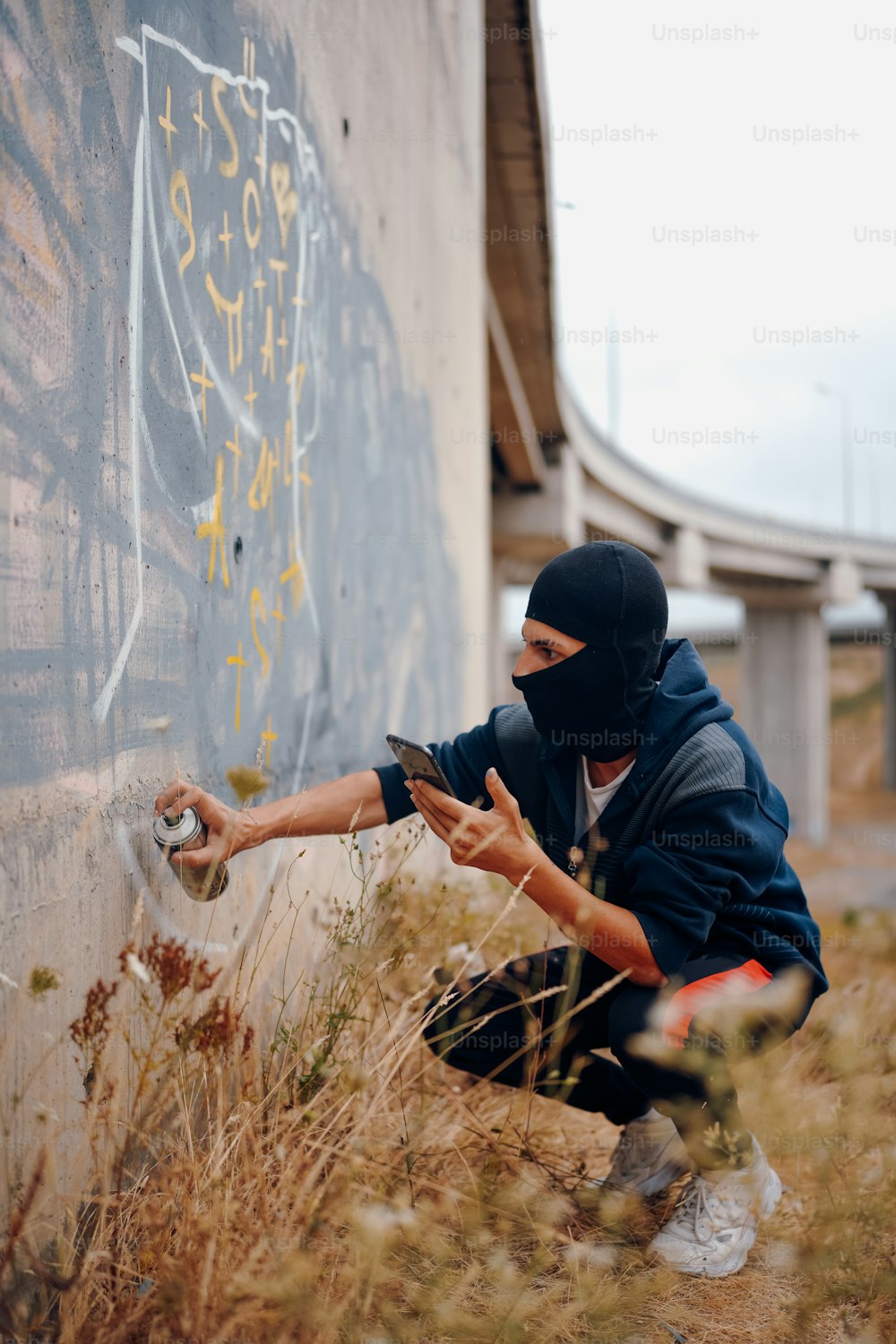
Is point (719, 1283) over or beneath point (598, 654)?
beneath

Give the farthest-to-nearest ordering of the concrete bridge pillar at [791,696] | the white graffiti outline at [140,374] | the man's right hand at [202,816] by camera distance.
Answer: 1. the concrete bridge pillar at [791,696]
2. the man's right hand at [202,816]
3. the white graffiti outline at [140,374]

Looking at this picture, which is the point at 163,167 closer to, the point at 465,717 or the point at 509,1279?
the point at 509,1279

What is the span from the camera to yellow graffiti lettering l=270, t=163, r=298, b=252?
364cm

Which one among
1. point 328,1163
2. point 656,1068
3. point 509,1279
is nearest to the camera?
point 509,1279

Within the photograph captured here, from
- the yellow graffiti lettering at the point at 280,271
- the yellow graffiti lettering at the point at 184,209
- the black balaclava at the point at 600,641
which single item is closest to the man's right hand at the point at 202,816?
the black balaclava at the point at 600,641

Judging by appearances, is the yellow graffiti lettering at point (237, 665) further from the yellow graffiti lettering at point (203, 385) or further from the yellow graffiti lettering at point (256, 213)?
the yellow graffiti lettering at point (256, 213)

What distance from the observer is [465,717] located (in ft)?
29.9

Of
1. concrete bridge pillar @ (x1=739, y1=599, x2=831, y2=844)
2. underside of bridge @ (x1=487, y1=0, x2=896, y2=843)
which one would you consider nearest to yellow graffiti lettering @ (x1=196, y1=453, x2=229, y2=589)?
underside of bridge @ (x1=487, y1=0, x2=896, y2=843)

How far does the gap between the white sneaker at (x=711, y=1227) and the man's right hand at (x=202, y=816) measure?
1.37 metres

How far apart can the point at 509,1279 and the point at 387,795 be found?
1.28m

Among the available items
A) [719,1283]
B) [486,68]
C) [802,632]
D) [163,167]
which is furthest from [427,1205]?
[802,632]

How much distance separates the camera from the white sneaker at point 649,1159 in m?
3.04

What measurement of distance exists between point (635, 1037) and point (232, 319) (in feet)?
6.94

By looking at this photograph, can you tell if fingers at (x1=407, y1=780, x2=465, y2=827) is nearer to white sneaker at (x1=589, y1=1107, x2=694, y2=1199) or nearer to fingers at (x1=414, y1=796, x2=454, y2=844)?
fingers at (x1=414, y1=796, x2=454, y2=844)
